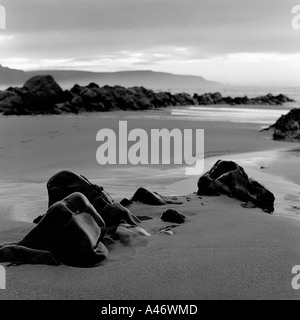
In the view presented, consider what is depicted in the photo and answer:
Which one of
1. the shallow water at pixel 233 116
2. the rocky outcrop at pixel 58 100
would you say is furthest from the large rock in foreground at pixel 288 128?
the rocky outcrop at pixel 58 100

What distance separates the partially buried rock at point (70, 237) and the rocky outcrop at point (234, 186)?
1.85 metres

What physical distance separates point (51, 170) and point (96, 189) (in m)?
2.91

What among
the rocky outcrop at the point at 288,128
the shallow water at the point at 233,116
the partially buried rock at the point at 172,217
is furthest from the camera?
the shallow water at the point at 233,116

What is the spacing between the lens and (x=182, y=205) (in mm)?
4125

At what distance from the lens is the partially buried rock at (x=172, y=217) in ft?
11.8

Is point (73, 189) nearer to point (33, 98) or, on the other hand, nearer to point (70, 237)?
point (70, 237)

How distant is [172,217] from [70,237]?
45.0 inches

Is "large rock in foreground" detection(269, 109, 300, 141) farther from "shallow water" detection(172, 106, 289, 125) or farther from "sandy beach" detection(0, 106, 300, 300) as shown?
"sandy beach" detection(0, 106, 300, 300)

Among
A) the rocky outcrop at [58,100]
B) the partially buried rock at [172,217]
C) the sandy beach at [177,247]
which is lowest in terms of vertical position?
the sandy beach at [177,247]

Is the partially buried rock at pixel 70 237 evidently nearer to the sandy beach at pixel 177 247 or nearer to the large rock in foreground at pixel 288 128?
the sandy beach at pixel 177 247
